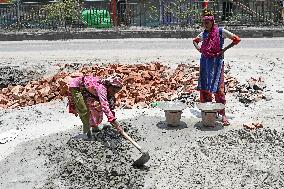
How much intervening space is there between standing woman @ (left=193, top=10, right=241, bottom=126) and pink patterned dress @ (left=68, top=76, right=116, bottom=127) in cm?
202

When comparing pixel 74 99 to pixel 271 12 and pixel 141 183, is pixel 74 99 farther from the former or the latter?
pixel 271 12

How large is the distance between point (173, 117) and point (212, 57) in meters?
1.16

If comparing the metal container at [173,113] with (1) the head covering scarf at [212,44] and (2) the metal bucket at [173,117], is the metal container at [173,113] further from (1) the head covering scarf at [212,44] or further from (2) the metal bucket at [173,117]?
(1) the head covering scarf at [212,44]

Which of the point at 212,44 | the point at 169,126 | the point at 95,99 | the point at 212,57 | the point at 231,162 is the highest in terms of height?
the point at 212,44

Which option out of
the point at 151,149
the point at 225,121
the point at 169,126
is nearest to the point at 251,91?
the point at 225,121

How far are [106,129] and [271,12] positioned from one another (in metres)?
12.8

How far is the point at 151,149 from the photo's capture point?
313 inches

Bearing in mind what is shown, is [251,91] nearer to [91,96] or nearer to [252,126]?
[252,126]

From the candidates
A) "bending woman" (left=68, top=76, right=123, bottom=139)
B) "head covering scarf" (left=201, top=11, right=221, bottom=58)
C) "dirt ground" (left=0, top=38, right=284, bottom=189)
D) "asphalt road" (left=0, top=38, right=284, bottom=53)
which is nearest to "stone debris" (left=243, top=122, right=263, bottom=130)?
"dirt ground" (left=0, top=38, right=284, bottom=189)

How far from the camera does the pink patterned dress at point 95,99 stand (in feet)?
23.6

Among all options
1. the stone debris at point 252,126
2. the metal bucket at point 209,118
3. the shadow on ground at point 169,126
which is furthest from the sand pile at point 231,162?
the shadow on ground at point 169,126

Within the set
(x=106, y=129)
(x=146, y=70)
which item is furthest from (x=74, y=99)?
(x=146, y=70)

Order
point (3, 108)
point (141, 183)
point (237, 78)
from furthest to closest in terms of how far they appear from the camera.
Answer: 1. point (237, 78)
2. point (3, 108)
3. point (141, 183)

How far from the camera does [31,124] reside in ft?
31.3
